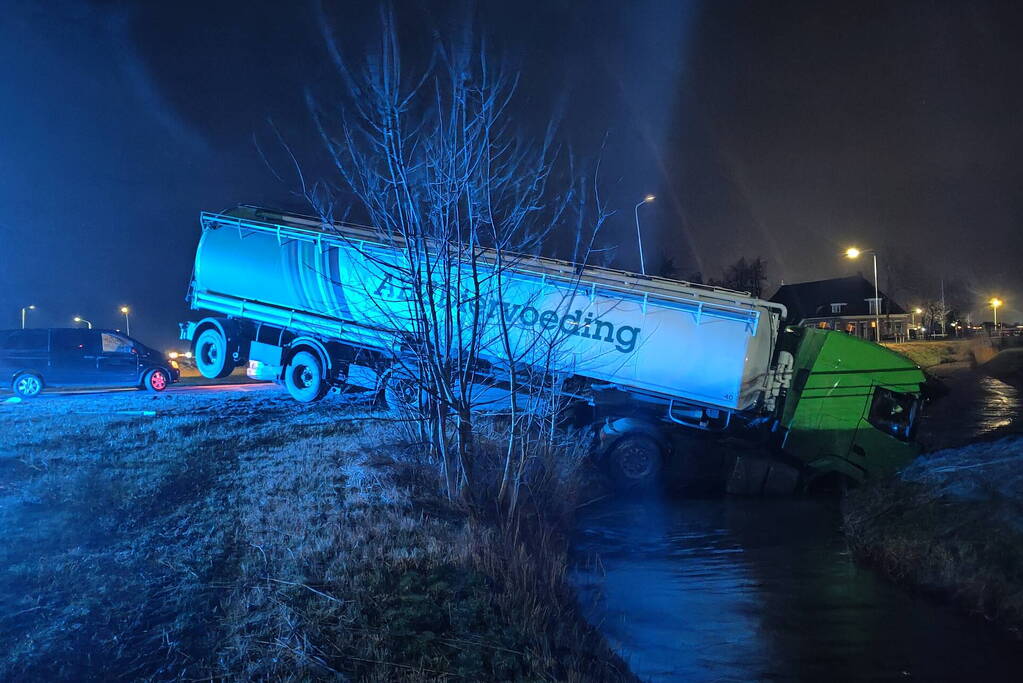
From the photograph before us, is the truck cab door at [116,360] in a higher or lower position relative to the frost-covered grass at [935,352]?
lower

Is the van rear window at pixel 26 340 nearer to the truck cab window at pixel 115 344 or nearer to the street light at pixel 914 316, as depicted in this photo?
the truck cab window at pixel 115 344

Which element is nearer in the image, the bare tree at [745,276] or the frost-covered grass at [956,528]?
the frost-covered grass at [956,528]

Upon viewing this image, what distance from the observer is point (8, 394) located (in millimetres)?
17328

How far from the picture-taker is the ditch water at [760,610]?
18.3 ft

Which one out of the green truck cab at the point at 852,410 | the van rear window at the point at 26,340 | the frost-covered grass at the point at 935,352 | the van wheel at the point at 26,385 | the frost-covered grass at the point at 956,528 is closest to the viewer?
the frost-covered grass at the point at 956,528

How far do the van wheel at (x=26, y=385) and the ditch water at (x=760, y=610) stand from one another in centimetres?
1320

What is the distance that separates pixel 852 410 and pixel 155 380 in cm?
1588

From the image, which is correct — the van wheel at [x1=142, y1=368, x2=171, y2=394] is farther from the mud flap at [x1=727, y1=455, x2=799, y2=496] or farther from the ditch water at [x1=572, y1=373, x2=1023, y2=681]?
the mud flap at [x1=727, y1=455, x2=799, y2=496]

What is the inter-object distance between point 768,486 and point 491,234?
8.22 meters

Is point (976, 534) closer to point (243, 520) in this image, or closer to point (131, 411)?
point (243, 520)

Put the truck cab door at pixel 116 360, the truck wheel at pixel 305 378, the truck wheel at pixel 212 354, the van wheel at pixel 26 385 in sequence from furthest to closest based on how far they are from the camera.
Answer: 1. the truck cab door at pixel 116 360
2. the van wheel at pixel 26 385
3. the truck wheel at pixel 212 354
4. the truck wheel at pixel 305 378

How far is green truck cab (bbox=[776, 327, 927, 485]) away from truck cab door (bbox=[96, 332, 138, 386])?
15014mm

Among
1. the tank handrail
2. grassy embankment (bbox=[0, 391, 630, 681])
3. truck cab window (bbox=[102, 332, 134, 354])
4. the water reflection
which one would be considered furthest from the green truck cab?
truck cab window (bbox=[102, 332, 134, 354])

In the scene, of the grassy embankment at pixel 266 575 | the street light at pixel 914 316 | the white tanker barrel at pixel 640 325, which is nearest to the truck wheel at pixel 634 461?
the white tanker barrel at pixel 640 325
